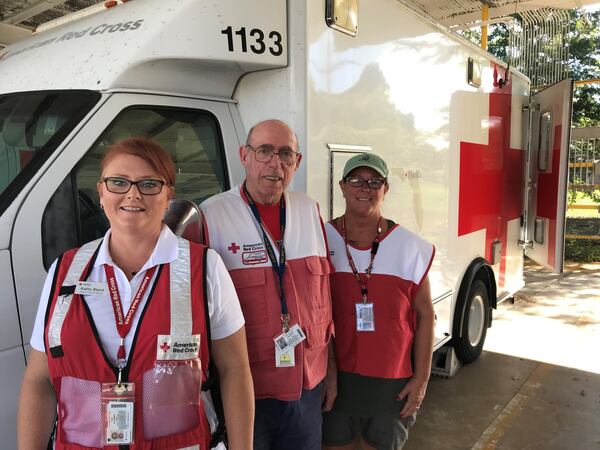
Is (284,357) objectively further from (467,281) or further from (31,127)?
(467,281)

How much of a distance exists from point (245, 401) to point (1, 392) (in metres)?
0.93

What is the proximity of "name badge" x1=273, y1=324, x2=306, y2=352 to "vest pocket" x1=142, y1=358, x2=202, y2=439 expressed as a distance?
0.47 meters

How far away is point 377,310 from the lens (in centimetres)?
217

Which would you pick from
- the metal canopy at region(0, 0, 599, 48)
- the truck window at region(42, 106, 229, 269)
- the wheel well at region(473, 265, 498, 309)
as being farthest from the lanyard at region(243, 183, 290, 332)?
the wheel well at region(473, 265, 498, 309)

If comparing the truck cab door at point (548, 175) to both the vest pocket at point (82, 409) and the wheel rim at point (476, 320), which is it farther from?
the vest pocket at point (82, 409)

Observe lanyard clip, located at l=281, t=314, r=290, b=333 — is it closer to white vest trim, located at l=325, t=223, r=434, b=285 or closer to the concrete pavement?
white vest trim, located at l=325, t=223, r=434, b=285

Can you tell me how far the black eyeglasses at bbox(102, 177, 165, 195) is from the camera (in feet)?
4.73

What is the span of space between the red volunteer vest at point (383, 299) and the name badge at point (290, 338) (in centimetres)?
38

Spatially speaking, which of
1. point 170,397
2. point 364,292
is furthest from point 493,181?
point 170,397

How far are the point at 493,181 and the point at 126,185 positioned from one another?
4011 millimetres

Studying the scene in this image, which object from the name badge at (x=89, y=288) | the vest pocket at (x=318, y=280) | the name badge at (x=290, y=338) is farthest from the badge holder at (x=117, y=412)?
the vest pocket at (x=318, y=280)

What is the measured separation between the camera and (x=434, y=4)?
6.38 metres

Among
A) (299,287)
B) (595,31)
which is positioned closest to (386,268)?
(299,287)

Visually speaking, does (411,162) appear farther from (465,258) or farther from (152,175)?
(152,175)
